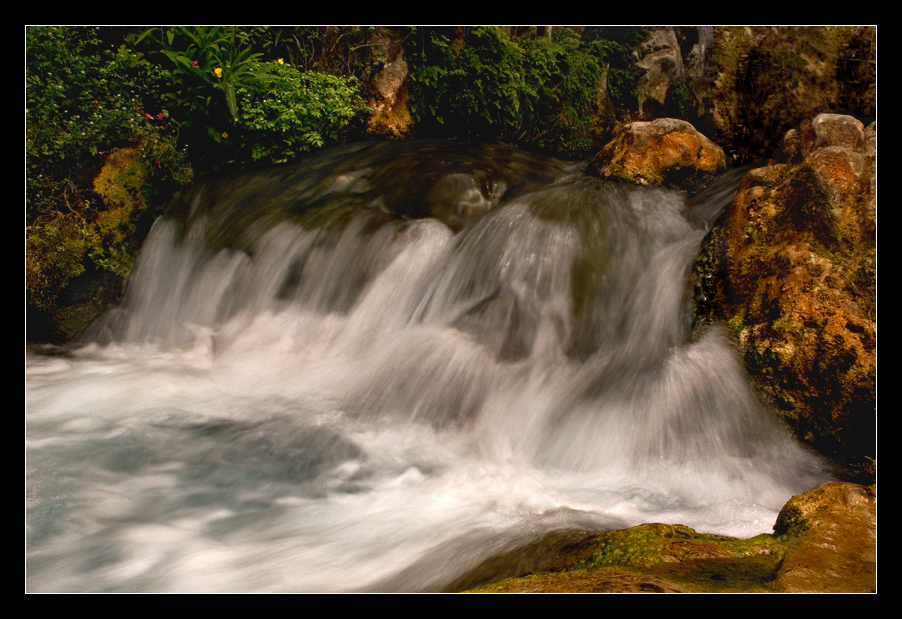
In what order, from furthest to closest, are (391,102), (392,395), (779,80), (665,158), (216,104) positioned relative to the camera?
(391,102), (216,104), (665,158), (779,80), (392,395)

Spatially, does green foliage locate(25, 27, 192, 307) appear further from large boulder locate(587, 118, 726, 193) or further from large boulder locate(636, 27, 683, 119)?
large boulder locate(636, 27, 683, 119)

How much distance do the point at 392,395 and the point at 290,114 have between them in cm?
335

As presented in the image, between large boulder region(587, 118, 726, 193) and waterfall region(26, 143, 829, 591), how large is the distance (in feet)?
0.68

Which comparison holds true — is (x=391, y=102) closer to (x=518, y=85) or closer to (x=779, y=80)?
(x=518, y=85)

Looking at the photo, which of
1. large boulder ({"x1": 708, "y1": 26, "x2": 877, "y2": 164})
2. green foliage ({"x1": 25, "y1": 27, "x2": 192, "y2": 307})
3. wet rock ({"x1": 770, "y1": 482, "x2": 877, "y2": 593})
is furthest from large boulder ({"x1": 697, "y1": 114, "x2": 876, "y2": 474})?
green foliage ({"x1": 25, "y1": 27, "x2": 192, "y2": 307})

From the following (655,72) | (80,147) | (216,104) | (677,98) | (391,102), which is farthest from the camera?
(391,102)

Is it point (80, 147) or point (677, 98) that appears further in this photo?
point (677, 98)

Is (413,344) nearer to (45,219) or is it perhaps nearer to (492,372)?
(492,372)

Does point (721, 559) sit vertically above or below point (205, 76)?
below

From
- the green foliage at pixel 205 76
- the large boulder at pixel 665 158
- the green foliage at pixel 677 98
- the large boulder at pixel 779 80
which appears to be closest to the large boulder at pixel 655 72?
the green foliage at pixel 677 98

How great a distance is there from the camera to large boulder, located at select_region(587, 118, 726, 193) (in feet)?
17.1


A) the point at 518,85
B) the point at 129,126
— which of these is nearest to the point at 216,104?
the point at 129,126

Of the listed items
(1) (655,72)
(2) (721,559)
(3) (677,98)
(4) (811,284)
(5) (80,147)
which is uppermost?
(1) (655,72)

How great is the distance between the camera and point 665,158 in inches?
207
